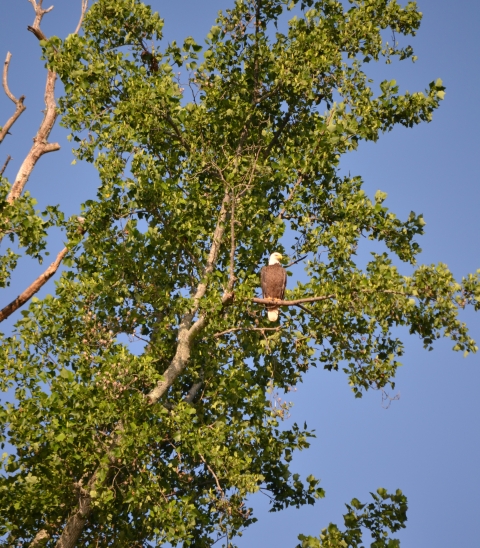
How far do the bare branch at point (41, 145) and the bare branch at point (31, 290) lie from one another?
1648mm

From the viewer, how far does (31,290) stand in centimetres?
1658

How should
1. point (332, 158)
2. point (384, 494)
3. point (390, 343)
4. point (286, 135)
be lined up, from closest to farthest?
point (384, 494)
point (390, 343)
point (332, 158)
point (286, 135)

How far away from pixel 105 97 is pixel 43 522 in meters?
8.30

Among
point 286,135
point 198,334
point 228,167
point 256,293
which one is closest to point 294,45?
point 286,135

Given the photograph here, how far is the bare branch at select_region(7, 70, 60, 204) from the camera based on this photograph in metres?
17.0

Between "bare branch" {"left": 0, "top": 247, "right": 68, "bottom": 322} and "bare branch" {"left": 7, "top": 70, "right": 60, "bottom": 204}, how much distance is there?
165 centimetres

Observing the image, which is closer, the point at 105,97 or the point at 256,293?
the point at 256,293

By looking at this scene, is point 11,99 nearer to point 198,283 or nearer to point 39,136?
→ point 39,136

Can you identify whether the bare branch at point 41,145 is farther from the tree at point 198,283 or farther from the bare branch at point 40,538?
the bare branch at point 40,538

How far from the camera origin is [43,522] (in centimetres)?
1370

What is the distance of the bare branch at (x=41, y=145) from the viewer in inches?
671

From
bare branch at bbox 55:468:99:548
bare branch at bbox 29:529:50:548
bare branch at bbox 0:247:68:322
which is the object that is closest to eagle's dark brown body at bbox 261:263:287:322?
bare branch at bbox 55:468:99:548

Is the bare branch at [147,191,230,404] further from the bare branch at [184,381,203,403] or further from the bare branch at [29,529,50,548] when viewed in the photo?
the bare branch at [29,529,50,548]

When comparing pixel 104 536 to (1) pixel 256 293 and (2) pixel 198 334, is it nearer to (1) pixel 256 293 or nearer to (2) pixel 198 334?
(2) pixel 198 334
